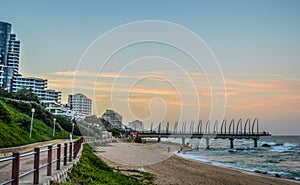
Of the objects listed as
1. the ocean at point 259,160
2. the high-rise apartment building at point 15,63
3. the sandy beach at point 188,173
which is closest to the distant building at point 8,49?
the high-rise apartment building at point 15,63

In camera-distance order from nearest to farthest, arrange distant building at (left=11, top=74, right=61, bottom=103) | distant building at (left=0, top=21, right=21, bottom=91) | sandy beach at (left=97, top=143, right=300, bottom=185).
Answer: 1. sandy beach at (left=97, top=143, right=300, bottom=185)
2. distant building at (left=11, top=74, right=61, bottom=103)
3. distant building at (left=0, top=21, right=21, bottom=91)

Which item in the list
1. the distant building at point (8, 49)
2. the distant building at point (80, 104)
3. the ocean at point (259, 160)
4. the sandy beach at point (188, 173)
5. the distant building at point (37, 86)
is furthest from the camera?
the distant building at point (80, 104)

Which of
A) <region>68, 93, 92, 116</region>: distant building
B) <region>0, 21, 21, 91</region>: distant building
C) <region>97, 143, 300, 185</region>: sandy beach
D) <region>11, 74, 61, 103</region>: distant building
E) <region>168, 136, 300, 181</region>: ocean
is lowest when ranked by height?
<region>168, 136, 300, 181</region>: ocean

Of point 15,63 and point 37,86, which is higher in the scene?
point 15,63

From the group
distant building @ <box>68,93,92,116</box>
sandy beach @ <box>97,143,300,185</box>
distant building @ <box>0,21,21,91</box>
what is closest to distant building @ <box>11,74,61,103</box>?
distant building @ <box>0,21,21,91</box>

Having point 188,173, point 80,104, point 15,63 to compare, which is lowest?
point 188,173

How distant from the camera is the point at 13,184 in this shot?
6035 millimetres

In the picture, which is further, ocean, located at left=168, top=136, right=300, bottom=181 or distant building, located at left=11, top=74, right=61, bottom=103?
distant building, located at left=11, top=74, right=61, bottom=103

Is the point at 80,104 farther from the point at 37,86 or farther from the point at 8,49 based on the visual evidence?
the point at 8,49

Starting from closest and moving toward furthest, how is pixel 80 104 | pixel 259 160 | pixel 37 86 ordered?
1. pixel 259 160
2. pixel 37 86
3. pixel 80 104

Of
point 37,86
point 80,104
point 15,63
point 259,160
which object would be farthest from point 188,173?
point 15,63

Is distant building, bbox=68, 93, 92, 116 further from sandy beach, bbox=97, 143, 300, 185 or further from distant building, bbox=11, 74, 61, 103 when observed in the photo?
sandy beach, bbox=97, 143, 300, 185

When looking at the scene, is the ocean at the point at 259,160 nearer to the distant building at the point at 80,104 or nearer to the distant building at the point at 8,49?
the distant building at the point at 80,104

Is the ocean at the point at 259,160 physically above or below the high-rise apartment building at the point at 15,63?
below
